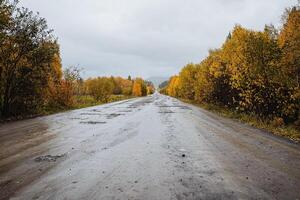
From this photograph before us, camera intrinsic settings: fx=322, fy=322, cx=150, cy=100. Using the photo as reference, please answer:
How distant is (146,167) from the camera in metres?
7.73

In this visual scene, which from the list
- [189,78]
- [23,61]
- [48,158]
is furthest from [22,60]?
[189,78]

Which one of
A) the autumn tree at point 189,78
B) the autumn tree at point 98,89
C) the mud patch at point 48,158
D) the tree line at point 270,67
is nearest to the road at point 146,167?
the mud patch at point 48,158

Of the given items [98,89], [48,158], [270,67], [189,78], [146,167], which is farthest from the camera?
[189,78]

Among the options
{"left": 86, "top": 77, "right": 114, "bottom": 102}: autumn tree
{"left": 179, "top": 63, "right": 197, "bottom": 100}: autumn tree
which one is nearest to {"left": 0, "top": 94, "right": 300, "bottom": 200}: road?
{"left": 86, "top": 77, "right": 114, "bottom": 102}: autumn tree

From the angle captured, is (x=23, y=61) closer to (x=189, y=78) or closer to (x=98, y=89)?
(x=98, y=89)

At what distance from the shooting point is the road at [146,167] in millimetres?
5848

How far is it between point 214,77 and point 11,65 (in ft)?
68.9

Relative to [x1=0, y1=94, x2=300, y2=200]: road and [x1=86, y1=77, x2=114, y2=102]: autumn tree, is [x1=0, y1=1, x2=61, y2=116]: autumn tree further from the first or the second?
[x1=86, y1=77, x2=114, y2=102]: autumn tree

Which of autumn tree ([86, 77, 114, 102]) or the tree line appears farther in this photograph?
autumn tree ([86, 77, 114, 102])

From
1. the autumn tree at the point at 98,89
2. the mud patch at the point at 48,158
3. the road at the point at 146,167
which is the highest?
the autumn tree at the point at 98,89

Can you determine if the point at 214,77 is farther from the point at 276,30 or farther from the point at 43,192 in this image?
the point at 43,192

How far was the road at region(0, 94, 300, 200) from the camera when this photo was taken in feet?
19.2

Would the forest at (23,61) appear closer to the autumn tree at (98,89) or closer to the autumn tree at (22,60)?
the autumn tree at (22,60)

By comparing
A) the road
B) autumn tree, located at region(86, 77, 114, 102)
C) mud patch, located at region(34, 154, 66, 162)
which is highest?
autumn tree, located at region(86, 77, 114, 102)
